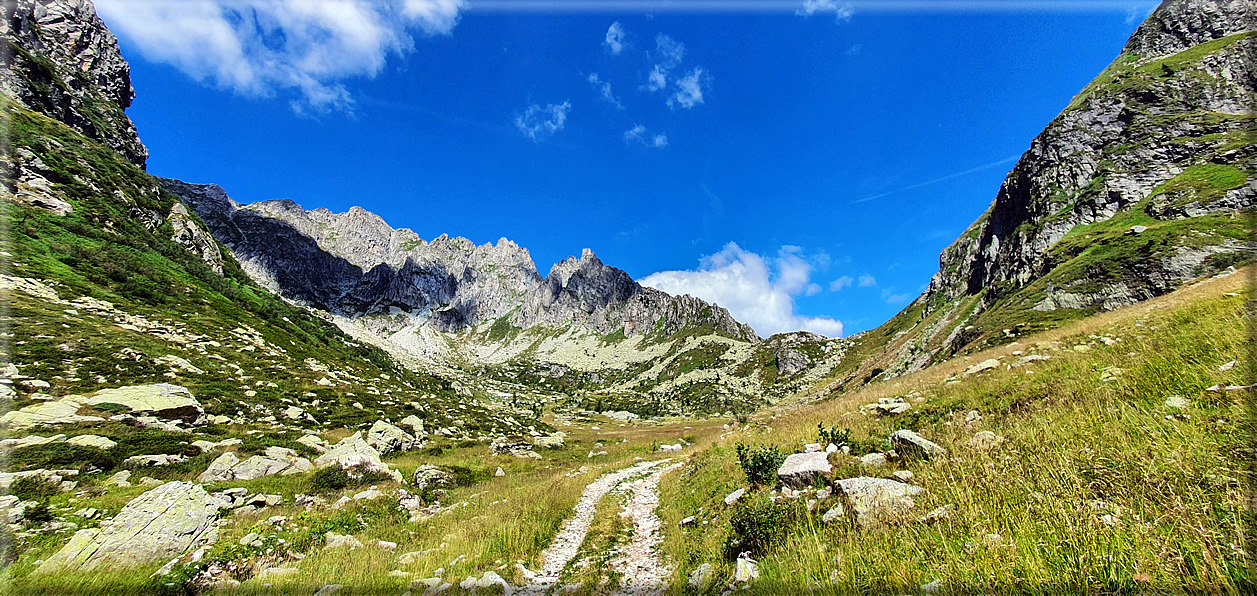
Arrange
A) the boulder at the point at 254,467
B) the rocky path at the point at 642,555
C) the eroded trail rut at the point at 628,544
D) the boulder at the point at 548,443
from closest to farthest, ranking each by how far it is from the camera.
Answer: the rocky path at the point at 642,555
the eroded trail rut at the point at 628,544
the boulder at the point at 254,467
the boulder at the point at 548,443

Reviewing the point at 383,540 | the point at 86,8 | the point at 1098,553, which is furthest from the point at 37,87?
the point at 1098,553

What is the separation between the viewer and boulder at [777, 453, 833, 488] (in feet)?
30.9

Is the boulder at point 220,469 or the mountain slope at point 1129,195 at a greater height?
the mountain slope at point 1129,195

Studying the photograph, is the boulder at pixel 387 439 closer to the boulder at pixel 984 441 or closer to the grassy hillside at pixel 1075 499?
the grassy hillside at pixel 1075 499

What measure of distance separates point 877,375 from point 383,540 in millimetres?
98505

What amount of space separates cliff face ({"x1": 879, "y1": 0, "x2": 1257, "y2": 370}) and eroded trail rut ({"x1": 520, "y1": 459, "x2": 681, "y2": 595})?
159 feet

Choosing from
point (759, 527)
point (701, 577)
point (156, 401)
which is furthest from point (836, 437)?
point (156, 401)

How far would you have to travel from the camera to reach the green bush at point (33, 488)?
12133 millimetres

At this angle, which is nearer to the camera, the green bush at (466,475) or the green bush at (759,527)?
the green bush at (759,527)

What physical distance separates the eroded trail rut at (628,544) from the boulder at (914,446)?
19.6 ft

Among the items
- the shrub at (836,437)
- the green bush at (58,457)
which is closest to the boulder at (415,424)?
the green bush at (58,457)

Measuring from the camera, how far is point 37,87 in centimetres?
6862

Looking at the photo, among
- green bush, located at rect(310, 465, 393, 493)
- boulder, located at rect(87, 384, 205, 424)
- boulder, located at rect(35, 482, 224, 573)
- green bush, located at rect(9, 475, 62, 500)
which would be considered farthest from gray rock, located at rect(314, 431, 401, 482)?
green bush, located at rect(9, 475, 62, 500)

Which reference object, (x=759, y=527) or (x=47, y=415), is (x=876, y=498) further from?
(x=47, y=415)
